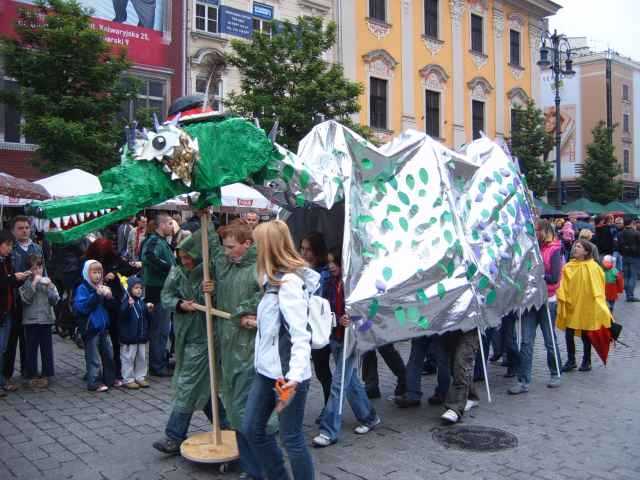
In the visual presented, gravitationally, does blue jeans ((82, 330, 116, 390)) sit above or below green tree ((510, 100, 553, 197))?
below

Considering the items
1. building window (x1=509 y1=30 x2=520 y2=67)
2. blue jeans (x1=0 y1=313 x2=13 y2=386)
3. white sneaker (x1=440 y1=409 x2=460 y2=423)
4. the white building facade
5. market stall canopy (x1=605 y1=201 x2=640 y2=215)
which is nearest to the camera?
white sneaker (x1=440 y1=409 x2=460 y2=423)

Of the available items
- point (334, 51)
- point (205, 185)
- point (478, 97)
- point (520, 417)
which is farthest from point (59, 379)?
point (478, 97)

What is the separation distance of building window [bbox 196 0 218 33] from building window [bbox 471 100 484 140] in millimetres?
12982

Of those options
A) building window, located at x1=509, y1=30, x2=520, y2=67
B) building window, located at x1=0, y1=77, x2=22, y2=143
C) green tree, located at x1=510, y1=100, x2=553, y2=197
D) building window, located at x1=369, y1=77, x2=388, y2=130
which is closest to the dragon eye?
building window, located at x1=0, y1=77, x2=22, y2=143

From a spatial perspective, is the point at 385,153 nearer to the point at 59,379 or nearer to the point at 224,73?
the point at 59,379

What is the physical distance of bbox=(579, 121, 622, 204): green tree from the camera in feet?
110

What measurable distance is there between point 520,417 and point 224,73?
16.8 metres

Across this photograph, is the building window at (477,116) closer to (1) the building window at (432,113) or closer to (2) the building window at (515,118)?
(2) the building window at (515,118)

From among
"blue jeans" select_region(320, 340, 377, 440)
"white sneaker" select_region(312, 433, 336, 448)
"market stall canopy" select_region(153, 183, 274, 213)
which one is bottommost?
"white sneaker" select_region(312, 433, 336, 448)

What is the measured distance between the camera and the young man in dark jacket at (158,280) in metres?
7.34

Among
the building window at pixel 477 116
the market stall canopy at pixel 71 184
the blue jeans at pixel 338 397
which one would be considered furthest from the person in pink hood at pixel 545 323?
the building window at pixel 477 116

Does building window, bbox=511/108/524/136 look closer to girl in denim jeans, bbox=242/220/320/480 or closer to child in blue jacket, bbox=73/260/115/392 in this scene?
child in blue jacket, bbox=73/260/115/392

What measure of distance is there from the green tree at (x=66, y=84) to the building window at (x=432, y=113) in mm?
15044

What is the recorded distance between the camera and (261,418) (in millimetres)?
3871
